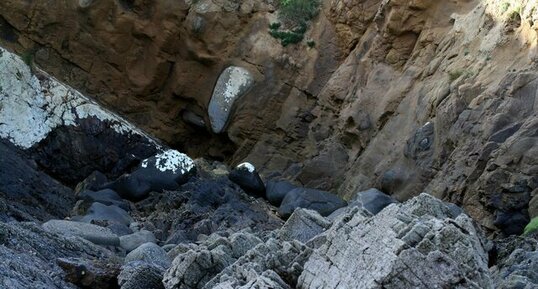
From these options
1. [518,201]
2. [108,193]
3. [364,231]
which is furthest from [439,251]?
[108,193]

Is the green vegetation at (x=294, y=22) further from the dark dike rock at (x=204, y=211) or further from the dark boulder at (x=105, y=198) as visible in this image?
the dark boulder at (x=105, y=198)

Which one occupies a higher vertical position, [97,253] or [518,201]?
[518,201]

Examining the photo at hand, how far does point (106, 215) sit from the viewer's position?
19.9 meters

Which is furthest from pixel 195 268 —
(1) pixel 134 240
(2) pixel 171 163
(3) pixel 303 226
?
(2) pixel 171 163

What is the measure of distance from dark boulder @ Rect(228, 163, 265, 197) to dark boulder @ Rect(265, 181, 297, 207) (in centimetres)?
18

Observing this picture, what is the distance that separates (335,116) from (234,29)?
3864mm

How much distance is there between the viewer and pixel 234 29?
27656 millimetres

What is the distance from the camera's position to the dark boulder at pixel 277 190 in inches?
909

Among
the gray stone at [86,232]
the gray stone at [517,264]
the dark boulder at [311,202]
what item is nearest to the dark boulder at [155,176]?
the dark boulder at [311,202]

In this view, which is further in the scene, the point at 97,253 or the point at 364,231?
the point at 97,253

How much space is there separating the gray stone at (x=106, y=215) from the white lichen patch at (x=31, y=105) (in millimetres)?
3554

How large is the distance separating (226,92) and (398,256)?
1968 cm

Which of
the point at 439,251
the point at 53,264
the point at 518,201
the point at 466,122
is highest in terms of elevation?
the point at 466,122

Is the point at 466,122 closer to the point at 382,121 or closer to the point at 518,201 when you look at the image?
the point at 518,201
